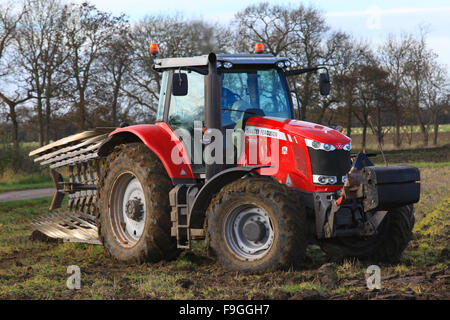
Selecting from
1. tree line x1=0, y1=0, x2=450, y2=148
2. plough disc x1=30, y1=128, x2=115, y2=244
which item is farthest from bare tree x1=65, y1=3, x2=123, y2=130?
plough disc x1=30, y1=128, x2=115, y2=244

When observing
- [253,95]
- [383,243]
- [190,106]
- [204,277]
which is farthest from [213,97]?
[383,243]

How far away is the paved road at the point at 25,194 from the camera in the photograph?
741 inches

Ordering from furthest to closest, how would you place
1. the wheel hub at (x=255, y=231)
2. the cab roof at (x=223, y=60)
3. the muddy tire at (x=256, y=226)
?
the cab roof at (x=223, y=60)
the wheel hub at (x=255, y=231)
the muddy tire at (x=256, y=226)

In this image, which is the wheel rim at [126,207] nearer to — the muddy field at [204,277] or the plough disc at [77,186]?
the muddy field at [204,277]

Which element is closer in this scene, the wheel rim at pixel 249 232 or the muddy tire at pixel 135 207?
the wheel rim at pixel 249 232

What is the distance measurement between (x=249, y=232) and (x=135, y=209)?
196 cm

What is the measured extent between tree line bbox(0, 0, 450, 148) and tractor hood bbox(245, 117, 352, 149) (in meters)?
12.1

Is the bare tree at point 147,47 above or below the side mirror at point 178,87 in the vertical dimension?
above

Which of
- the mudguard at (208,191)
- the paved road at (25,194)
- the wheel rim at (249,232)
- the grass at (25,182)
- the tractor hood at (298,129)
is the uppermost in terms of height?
the tractor hood at (298,129)

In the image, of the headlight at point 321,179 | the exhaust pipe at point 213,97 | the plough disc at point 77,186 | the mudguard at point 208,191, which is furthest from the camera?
the plough disc at point 77,186

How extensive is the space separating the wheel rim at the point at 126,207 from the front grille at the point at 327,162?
8.07 feet

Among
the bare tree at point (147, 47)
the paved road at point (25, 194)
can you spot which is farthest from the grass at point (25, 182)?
the bare tree at point (147, 47)

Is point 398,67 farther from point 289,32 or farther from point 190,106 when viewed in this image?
point 190,106

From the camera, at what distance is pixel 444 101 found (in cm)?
4884
